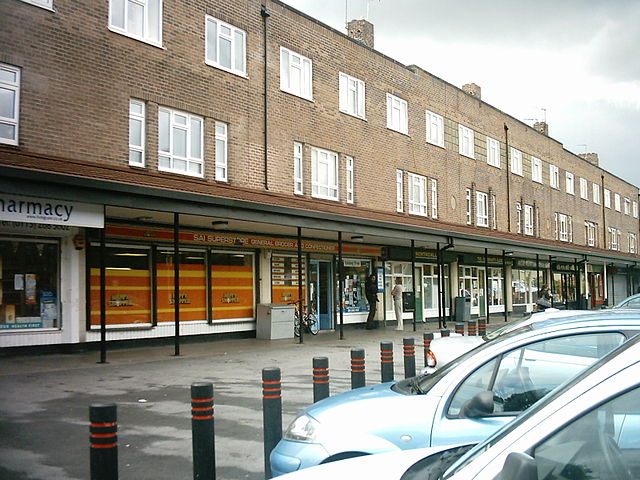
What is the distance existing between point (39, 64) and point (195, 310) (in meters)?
7.73

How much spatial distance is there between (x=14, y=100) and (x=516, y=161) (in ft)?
95.4

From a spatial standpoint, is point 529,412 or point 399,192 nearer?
point 529,412

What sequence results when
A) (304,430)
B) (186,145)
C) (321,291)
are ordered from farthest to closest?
1. (321,291)
2. (186,145)
3. (304,430)

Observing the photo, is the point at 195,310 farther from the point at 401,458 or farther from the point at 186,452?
the point at 401,458

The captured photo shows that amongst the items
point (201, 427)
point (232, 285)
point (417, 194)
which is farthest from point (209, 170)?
point (201, 427)

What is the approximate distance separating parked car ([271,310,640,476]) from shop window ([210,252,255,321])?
14.5 meters

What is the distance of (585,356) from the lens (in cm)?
429

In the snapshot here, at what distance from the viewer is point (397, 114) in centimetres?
2622

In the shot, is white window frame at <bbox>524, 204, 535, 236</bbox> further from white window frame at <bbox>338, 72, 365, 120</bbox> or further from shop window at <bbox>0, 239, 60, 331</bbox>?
shop window at <bbox>0, 239, 60, 331</bbox>

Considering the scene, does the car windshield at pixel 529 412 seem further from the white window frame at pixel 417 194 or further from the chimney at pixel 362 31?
the chimney at pixel 362 31

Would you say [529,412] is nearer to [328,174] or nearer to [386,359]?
[386,359]

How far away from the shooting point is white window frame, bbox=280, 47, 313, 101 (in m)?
20.5

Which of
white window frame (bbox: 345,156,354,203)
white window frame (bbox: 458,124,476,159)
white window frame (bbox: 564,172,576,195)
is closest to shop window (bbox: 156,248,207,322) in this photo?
white window frame (bbox: 345,156,354,203)

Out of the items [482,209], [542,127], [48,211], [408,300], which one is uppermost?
[542,127]
